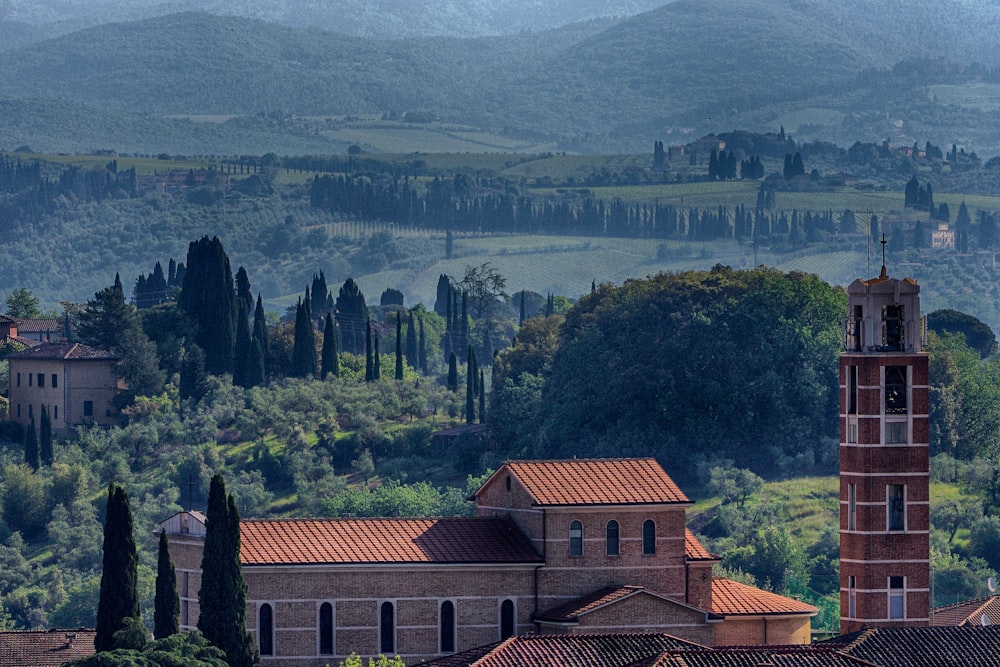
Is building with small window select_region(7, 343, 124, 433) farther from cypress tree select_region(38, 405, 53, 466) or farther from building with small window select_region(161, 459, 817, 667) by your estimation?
building with small window select_region(161, 459, 817, 667)

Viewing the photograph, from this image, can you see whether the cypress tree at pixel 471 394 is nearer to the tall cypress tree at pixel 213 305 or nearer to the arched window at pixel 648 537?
the tall cypress tree at pixel 213 305

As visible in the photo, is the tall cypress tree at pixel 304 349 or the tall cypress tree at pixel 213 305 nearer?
the tall cypress tree at pixel 213 305

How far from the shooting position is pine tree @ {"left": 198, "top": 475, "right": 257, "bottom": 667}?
90.0 m

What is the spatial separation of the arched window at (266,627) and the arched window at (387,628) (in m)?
3.30

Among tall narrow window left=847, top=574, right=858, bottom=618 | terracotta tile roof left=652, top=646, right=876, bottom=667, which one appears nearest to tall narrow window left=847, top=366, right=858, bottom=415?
tall narrow window left=847, top=574, right=858, bottom=618

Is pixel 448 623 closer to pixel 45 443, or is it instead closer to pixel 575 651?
pixel 575 651

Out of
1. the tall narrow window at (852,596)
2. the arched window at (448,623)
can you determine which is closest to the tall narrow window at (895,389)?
the tall narrow window at (852,596)

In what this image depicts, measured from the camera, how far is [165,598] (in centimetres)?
9344

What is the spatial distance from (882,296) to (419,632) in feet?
57.2

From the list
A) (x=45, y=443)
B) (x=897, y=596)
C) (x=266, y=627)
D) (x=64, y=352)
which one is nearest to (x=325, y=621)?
(x=266, y=627)

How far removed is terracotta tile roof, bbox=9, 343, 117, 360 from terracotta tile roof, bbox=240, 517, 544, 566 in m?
85.8

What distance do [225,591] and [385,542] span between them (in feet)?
20.7

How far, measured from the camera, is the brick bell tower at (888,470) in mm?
93688

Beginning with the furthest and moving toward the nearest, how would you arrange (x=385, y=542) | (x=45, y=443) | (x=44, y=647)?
(x=45, y=443)
(x=44, y=647)
(x=385, y=542)
